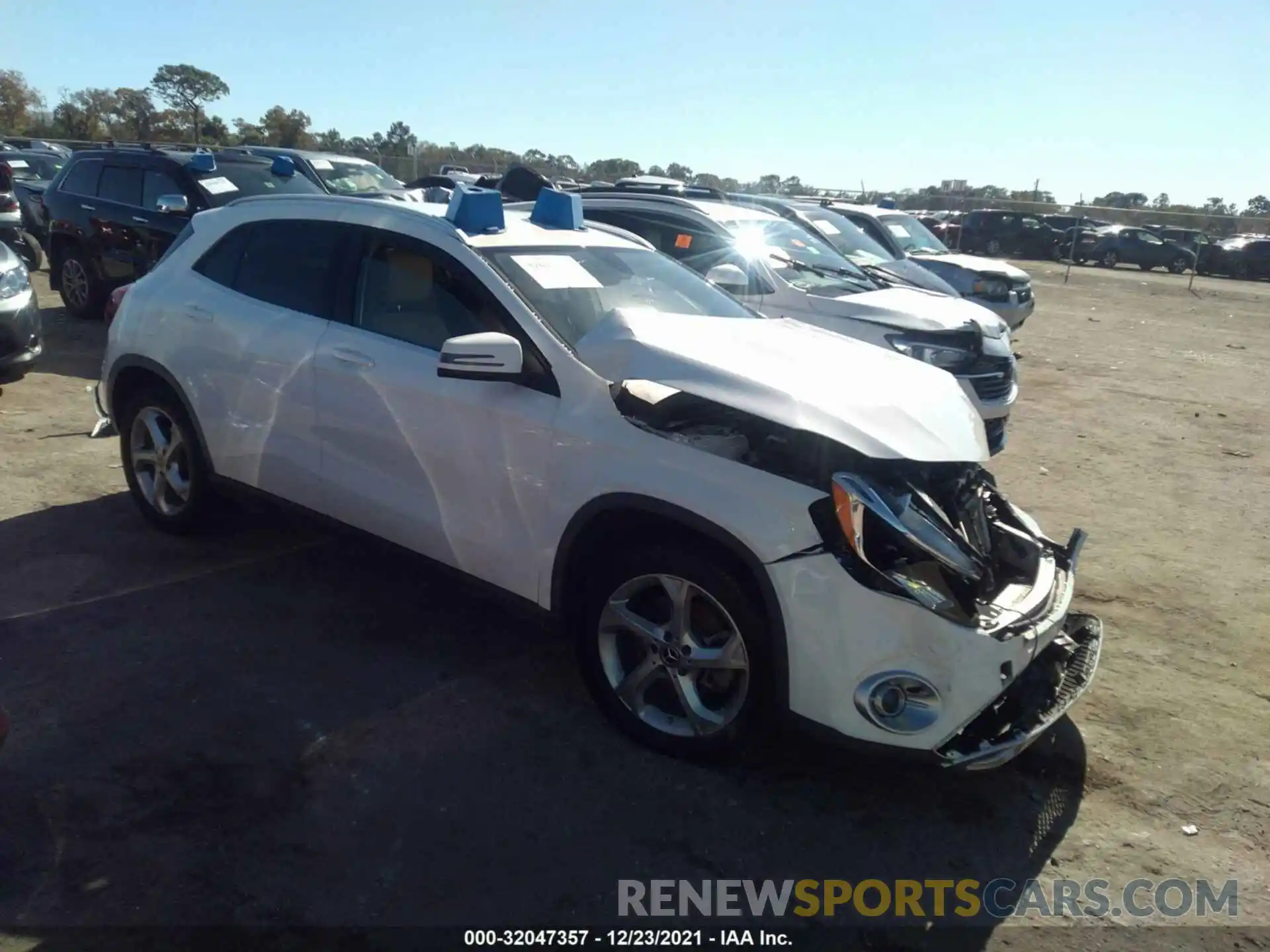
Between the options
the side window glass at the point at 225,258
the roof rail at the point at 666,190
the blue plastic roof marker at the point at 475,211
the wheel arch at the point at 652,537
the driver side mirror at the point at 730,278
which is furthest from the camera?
the roof rail at the point at 666,190

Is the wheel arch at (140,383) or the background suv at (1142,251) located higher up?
the background suv at (1142,251)

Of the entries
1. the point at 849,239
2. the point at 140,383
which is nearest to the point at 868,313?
the point at 849,239

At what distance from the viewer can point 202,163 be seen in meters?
10.8

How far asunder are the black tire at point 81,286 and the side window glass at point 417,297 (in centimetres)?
858

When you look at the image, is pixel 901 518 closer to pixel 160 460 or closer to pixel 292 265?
pixel 292 265

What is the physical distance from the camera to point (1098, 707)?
14.0 feet

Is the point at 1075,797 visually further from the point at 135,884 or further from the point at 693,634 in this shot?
the point at 135,884

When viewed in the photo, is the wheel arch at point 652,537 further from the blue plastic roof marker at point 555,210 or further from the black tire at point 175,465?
the black tire at point 175,465

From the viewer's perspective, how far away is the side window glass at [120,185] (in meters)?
11.0

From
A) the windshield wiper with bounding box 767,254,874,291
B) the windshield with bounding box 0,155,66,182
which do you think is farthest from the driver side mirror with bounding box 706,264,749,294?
the windshield with bounding box 0,155,66,182

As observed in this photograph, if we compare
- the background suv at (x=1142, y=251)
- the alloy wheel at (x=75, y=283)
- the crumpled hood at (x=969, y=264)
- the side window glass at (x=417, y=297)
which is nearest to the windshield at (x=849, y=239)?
the crumpled hood at (x=969, y=264)

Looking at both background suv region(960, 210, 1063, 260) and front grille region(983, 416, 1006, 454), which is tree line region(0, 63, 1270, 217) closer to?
background suv region(960, 210, 1063, 260)

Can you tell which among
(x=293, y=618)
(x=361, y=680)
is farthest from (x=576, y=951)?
(x=293, y=618)

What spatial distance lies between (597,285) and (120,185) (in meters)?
8.99
